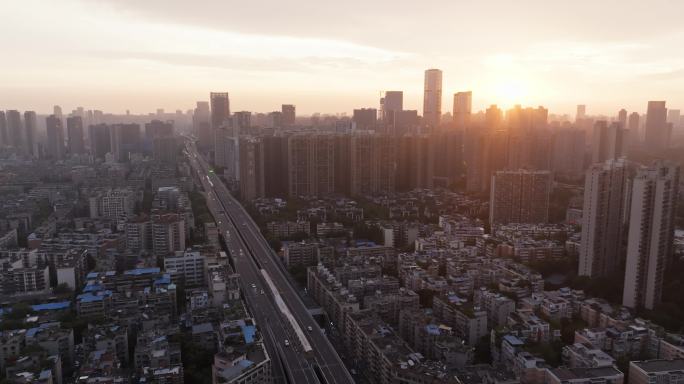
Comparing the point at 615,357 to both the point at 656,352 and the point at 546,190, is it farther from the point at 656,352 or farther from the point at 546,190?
the point at 546,190

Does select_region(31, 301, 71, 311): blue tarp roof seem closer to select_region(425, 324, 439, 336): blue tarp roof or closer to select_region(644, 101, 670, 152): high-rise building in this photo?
select_region(425, 324, 439, 336): blue tarp roof

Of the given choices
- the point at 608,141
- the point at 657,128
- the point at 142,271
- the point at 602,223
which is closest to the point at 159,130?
the point at 608,141

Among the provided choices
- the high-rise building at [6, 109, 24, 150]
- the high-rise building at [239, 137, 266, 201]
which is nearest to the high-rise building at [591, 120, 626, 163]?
the high-rise building at [239, 137, 266, 201]

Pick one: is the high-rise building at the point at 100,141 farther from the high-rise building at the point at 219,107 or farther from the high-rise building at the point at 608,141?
the high-rise building at the point at 608,141

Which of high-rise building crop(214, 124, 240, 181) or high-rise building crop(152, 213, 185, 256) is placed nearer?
high-rise building crop(152, 213, 185, 256)

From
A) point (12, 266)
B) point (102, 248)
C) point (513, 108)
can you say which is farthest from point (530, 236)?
point (513, 108)

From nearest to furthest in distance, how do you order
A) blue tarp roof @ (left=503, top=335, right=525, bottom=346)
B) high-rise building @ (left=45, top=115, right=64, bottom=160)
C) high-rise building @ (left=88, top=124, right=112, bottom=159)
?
1. blue tarp roof @ (left=503, top=335, right=525, bottom=346)
2. high-rise building @ (left=45, top=115, right=64, bottom=160)
3. high-rise building @ (left=88, top=124, right=112, bottom=159)

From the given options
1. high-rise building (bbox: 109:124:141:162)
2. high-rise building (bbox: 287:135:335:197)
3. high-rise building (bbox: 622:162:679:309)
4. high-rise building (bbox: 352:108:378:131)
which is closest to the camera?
high-rise building (bbox: 622:162:679:309)
